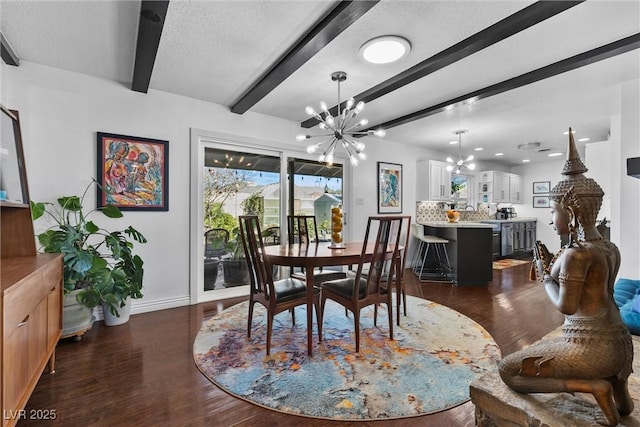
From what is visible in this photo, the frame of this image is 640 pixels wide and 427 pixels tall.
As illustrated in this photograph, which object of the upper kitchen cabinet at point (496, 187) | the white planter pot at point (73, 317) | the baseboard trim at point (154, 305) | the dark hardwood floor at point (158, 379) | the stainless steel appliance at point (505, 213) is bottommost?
the dark hardwood floor at point (158, 379)

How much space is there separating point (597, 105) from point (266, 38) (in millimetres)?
4087

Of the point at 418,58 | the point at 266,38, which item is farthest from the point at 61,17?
the point at 418,58

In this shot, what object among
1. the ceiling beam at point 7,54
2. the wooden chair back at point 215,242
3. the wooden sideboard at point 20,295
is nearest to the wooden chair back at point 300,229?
the wooden chair back at point 215,242

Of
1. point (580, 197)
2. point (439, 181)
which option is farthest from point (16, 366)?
point (439, 181)

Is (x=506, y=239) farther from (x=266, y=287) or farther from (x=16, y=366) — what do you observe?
(x=16, y=366)

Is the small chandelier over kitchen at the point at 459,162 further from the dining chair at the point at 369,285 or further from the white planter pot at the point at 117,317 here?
the white planter pot at the point at 117,317

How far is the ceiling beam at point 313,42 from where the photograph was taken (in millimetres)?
1854

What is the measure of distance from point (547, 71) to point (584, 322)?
2.72 meters

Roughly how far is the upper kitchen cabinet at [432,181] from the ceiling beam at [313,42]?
3.90 metres

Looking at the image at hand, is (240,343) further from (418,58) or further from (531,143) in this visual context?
(531,143)

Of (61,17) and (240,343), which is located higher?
(61,17)

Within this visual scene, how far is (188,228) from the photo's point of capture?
351 cm

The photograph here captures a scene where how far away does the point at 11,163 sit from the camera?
1.96 metres

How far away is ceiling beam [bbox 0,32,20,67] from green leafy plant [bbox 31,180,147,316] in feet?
3.77
